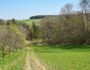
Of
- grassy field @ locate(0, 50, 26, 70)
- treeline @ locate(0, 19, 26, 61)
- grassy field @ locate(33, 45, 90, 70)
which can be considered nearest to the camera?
grassy field @ locate(0, 50, 26, 70)

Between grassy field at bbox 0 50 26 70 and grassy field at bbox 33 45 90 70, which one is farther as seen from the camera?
grassy field at bbox 33 45 90 70

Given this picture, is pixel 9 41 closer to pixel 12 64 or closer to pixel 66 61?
pixel 66 61

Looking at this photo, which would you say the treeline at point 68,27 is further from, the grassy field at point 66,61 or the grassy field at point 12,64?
the grassy field at point 12,64

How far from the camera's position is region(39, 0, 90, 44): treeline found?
414 feet

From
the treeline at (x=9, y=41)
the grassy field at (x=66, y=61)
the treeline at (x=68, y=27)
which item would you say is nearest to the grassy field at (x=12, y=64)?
the treeline at (x=9, y=41)

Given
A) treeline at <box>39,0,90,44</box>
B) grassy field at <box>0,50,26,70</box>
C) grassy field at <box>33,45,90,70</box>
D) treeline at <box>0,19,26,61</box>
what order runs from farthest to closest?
treeline at <box>39,0,90,44</box>
treeline at <box>0,19,26,61</box>
grassy field at <box>33,45,90,70</box>
grassy field at <box>0,50,26,70</box>

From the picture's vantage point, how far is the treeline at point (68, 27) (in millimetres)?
126312

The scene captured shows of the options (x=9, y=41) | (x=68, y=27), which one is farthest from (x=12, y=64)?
(x=68, y=27)

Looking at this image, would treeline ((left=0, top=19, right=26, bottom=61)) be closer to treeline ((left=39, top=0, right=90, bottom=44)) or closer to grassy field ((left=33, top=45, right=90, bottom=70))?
grassy field ((left=33, top=45, right=90, bottom=70))

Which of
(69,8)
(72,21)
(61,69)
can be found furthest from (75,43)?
(61,69)

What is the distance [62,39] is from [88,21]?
1523 cm

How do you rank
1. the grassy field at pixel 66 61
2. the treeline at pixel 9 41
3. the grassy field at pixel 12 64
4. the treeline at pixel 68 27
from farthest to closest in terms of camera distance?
1. the treeline at pixel 68 27
2. the treeline at pixel 9 41
3. the grassy field at pixel 66 61
4. the grassy field at pixel 12 64

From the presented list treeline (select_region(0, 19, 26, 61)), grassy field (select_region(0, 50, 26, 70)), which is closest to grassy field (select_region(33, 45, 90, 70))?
grassy field (select_region(0, 50, 26, 70))

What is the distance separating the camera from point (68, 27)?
143750 millimetres
